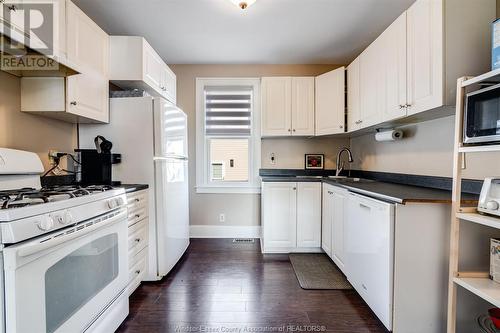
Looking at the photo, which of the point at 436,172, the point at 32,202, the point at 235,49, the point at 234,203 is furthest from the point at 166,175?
the point at 436,172

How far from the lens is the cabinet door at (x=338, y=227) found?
2.22 m

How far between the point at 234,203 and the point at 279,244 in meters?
0.95

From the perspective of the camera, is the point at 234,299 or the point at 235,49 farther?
the point at 235,49

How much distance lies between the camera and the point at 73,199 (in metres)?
1.16

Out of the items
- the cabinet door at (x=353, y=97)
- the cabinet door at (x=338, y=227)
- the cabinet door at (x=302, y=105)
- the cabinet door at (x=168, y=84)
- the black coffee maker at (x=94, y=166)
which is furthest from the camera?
the cabinet door at (x=302, y=105)

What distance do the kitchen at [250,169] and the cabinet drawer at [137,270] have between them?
0.7 inches

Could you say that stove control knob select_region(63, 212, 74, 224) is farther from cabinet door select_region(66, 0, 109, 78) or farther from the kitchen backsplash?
the kitchen backsplash

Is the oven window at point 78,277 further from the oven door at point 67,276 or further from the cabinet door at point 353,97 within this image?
the cabinet door at point 353,97

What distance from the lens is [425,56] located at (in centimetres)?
154

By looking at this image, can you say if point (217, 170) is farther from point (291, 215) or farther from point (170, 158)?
point (291, 215)

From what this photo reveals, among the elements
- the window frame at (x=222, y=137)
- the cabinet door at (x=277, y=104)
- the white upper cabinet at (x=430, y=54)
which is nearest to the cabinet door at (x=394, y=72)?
the white upper cabinet at (x=430, y=54)

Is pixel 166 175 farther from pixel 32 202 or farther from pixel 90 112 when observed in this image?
pixel 32 202

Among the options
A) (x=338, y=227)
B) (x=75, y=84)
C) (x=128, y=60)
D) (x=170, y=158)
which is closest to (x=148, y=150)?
(x=170, y=158)

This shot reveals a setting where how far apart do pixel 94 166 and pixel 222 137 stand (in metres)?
1.78
